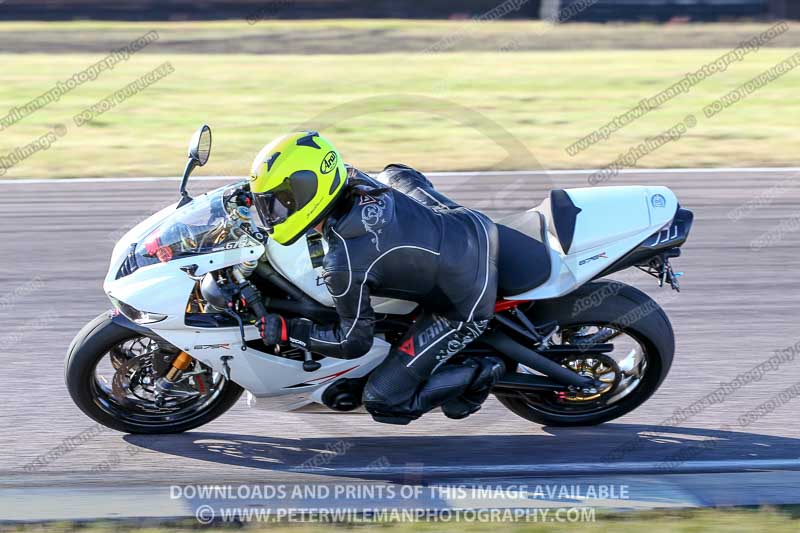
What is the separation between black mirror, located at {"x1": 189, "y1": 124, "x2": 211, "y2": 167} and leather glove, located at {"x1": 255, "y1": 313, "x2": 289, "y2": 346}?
2.59ft

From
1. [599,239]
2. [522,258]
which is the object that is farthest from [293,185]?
[599,239]

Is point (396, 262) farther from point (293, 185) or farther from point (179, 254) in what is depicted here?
point (179, 254)

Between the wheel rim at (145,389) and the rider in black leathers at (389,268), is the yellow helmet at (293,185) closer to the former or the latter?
the rider in black leathers at (389,268)

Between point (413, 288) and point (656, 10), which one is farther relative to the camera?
point (656, 10)

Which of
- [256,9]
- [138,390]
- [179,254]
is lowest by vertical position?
[256,9]

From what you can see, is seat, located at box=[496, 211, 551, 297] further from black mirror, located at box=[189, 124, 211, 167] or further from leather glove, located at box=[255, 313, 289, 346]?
black mirror, located at box=[189, 124, 211, 167]

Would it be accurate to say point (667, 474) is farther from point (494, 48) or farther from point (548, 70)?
point (494, 48)

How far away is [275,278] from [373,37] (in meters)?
16.9

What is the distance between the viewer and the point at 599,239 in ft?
16.2

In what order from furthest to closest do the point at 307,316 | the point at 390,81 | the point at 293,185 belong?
the point at 390,81 < the point at 307,316 < the point at 293,185

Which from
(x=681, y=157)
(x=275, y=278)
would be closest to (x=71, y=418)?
(x=275, y=278)

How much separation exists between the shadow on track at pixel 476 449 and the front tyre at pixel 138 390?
107 millimetres

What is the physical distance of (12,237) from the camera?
8.59 metres

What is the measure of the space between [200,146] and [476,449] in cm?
208
